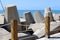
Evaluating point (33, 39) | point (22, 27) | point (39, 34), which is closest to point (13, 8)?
point (22, 27)

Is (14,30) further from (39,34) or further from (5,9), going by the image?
(5,9)

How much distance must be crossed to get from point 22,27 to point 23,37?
2.20 metres

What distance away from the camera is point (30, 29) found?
324 inches

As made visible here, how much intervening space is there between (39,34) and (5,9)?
1779mm

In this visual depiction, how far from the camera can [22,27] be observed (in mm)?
8211

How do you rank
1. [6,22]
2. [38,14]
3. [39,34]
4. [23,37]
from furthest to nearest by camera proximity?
[38,14]
[6,22]
[39,34]
[23,37]

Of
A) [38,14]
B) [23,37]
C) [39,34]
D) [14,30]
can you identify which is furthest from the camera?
[38,14]

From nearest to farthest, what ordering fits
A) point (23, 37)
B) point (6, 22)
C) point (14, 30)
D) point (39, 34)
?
1. point (14, 30)
2. point (23, 37)
3. point (39, 34)
4. point (6, 22)

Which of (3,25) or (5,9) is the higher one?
(5,9)

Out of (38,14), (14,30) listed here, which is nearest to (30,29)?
(38,14)

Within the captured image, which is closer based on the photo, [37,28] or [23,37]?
[23,37]

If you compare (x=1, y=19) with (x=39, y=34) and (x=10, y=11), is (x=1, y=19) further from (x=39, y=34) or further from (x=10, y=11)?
(x=39, y=34)

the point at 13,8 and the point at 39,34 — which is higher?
the point at 13,8

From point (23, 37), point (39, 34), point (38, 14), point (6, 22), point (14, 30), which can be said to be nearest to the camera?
point (14, 30)
